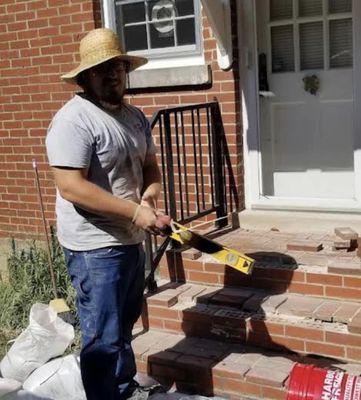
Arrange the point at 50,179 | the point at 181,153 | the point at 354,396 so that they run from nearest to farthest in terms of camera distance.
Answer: the point at 354,396
the point at 181,153
the point at 50,179

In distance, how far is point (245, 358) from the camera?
12.6 ft

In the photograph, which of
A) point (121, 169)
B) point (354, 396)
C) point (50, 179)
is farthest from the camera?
point (50, 179)

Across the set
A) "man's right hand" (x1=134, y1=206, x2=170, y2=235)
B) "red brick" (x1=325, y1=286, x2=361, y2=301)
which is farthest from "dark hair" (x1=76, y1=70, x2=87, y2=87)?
"red brick" (x1=325, y1=286, x2=361, y2=301)

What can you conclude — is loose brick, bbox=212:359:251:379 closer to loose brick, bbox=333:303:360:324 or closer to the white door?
loose brick, bbox=333:303:360:324

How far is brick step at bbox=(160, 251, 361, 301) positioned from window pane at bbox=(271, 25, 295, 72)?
1.69 m

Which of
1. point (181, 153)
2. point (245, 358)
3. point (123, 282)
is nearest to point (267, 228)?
point (181, 153)

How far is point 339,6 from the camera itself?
4.97 metres

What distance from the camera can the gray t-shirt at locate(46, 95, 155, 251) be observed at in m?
2.91

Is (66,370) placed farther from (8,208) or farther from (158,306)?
(8,208)

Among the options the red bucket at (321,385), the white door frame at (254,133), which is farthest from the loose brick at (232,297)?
the white door frame at (254,133)

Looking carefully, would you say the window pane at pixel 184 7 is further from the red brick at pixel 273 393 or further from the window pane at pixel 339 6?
the red brick at pixel 273 393

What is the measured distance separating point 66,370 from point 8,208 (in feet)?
10.7

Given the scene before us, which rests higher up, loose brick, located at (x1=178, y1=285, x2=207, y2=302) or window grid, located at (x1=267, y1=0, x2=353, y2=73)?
window grid, located at (x1=267, y1=0, x2=353, y2=73)

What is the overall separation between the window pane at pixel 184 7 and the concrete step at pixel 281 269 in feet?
6.30
